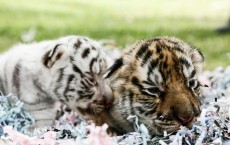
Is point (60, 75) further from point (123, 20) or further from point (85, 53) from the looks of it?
point (123, 20)

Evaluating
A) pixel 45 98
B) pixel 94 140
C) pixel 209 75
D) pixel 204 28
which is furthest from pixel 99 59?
pixel 204 28

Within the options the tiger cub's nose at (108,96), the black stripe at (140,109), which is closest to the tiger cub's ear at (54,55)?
the tiger cub's nose at (108,96)

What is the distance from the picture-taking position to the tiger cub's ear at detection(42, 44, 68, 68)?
516 cm

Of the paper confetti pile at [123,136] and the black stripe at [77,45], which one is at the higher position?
the black stripe at [77,45]

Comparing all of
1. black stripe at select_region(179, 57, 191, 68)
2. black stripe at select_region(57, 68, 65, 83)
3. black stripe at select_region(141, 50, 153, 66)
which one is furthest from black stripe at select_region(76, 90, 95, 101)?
black stripe at select_region(179, 57, 191, 68)

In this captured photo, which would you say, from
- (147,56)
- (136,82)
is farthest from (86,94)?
(147,56)

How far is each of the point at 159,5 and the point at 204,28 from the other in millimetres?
4870

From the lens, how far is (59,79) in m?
5.24

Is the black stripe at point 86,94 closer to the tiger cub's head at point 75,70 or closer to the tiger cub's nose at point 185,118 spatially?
the tiger cub's head at point 75,70

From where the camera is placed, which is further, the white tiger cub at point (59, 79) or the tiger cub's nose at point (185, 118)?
the white tiger cub at point (59, 79)

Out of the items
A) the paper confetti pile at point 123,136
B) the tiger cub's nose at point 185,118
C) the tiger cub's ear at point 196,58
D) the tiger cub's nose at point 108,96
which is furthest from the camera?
the tiger cub's nose at point 108,96

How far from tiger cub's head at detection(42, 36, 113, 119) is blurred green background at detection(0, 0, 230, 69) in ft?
13.4

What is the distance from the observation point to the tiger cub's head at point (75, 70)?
514 cm

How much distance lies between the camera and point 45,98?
5.26 meters
